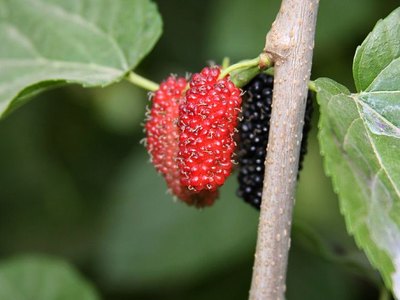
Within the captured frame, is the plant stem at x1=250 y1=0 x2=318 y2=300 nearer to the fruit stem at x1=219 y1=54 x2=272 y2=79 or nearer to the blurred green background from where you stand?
the fruit stem at x1=219 y1=54 x2=272 y2=79

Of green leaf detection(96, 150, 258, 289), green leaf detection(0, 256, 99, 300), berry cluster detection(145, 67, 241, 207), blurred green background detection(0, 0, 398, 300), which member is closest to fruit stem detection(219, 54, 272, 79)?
berry cluster detection(145, 67, 241, 207)

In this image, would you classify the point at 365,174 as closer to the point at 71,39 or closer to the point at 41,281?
the point at 71,39

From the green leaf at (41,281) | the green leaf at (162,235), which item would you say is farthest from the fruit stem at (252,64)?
the green leaf at (162,235)

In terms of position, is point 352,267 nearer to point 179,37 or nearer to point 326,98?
point 326,98

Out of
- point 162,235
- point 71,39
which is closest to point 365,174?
point 71,39

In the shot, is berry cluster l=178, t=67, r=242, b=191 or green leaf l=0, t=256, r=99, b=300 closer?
berry cluster l=178, t=67, r=242, b=191

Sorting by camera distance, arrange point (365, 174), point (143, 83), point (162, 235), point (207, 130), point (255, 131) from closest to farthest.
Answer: point (365, 174), point (207, 130), point (255, 131), point (143, 83), point (162, 235)
